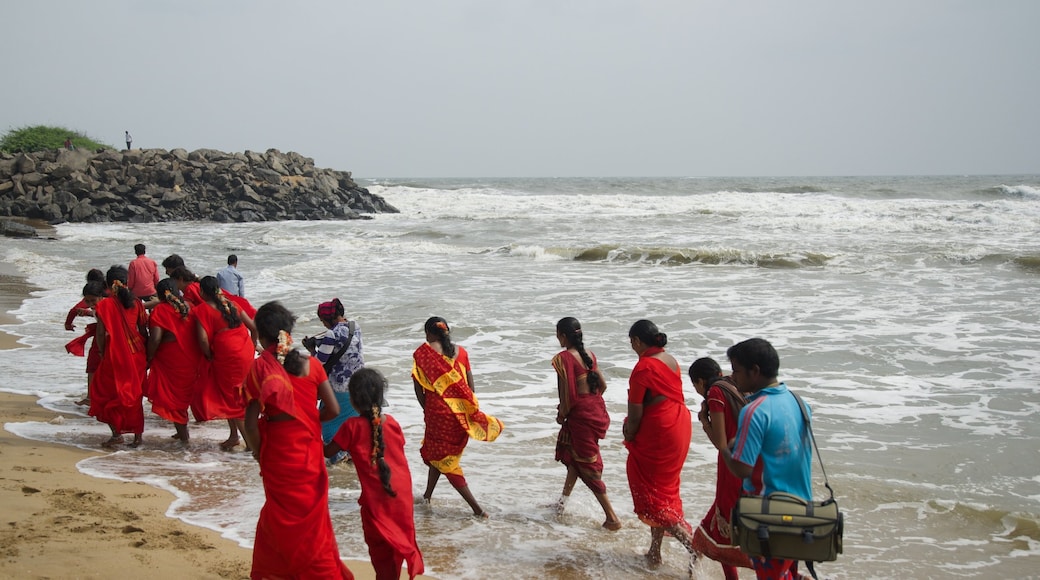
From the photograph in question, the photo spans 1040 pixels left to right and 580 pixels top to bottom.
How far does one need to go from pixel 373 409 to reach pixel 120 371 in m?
3.81

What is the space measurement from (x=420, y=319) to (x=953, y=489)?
817cm

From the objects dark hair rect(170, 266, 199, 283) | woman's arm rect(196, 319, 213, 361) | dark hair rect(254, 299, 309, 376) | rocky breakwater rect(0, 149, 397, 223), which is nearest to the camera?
dark hair rect(254, 299, 309, 376)

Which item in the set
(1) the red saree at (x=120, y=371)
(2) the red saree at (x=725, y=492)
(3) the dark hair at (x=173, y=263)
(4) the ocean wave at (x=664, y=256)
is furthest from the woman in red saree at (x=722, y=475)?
(4) the ocean wave at (x=664, y=256)

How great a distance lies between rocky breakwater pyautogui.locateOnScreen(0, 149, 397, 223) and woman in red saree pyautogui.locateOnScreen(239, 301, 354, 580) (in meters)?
32.0

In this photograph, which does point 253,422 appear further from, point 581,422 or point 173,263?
point 173,263

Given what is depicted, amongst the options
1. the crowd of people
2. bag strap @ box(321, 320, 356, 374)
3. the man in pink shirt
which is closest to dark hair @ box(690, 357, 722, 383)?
the crowd of people

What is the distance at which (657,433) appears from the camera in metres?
4.74

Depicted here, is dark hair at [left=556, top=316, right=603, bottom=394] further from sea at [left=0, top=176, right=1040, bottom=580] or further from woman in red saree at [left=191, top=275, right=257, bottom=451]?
woman in red saree at [left=191, top=275, right=257, bottom=451]

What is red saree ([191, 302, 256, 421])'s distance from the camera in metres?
6.70

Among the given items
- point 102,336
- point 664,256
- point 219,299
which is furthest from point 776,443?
point 664,256

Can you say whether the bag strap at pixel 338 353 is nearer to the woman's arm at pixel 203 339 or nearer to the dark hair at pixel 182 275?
the woman's arm at pixel 203 339

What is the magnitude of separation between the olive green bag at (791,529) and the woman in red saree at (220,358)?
4719 mm

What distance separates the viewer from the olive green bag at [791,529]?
10.1ft

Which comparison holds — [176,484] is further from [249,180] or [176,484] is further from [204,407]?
[249,180]
